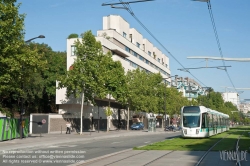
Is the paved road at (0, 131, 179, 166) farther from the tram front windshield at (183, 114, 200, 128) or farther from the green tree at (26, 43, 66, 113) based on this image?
the green tree at (26, 43, 66, 113)

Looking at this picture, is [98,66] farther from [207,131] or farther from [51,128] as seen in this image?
[207,131]

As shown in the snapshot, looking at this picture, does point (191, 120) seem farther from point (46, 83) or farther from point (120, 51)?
point (46, 83)

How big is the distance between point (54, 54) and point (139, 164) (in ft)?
190

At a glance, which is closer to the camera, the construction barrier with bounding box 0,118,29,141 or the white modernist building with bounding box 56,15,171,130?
the construction barrier with bounding box 0,118,29,141

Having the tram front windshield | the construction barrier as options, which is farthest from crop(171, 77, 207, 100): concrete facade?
the construction barrier

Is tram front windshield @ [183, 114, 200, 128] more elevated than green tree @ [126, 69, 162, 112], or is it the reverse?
green tree @ [126, 69, 162, 112]

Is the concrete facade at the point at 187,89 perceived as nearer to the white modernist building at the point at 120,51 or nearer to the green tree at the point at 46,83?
the white modernist building at the point at 120,51

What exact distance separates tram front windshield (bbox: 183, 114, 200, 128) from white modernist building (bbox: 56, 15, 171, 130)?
64.8 ft

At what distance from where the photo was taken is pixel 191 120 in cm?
3344

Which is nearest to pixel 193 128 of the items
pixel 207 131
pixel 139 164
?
pixel 207 131

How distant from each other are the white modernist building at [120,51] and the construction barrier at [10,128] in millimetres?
15442

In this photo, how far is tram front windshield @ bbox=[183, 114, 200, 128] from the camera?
33188 mm

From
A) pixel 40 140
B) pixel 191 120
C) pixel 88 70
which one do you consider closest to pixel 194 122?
pixel 191 120

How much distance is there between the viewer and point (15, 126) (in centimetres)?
3353
